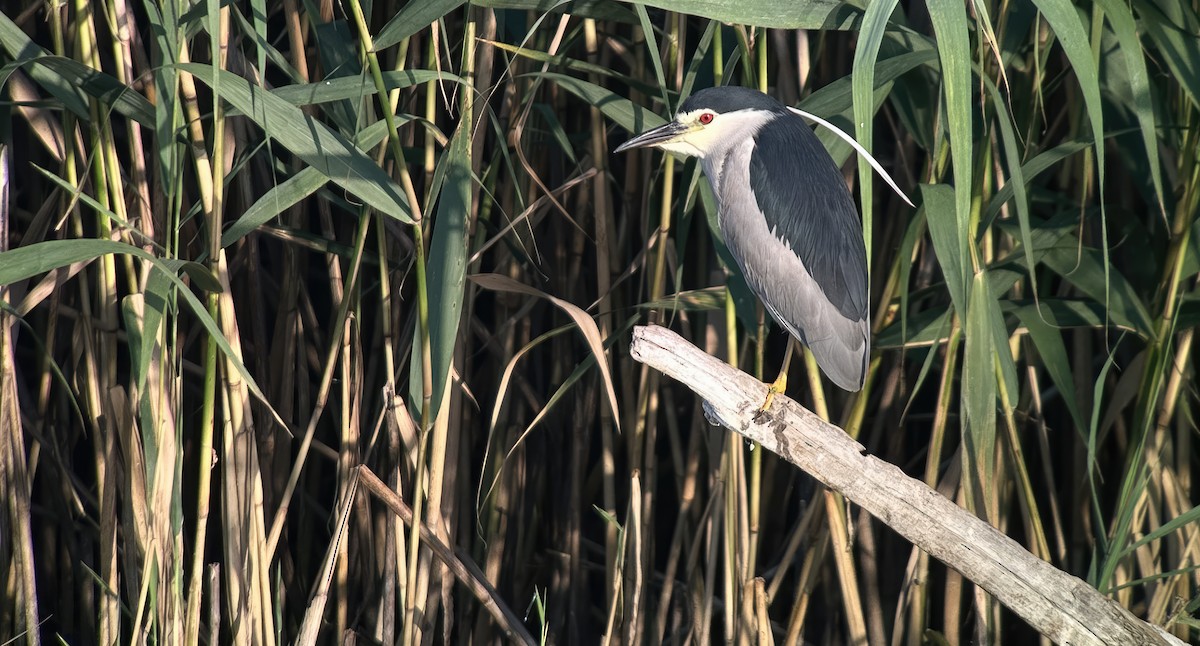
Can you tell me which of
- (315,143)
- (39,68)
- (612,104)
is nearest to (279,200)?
(315,143)

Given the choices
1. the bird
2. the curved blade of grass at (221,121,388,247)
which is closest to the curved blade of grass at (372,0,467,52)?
the curved blade of grass at (221,121,388,247)

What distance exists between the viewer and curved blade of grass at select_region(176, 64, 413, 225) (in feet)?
4.42

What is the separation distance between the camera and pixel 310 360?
7.14 feet

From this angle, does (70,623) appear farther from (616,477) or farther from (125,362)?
(616,477)

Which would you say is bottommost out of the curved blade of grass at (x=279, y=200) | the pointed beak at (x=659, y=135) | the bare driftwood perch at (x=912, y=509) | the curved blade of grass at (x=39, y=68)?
the bare driftwood perch at (x=912, y=509)

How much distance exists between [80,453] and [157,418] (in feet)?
3.91

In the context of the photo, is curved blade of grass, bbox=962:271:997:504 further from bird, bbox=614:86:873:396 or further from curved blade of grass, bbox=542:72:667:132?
curved blade of grass, bbox=542:72:667:132

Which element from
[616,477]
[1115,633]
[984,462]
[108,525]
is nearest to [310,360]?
[108,525]

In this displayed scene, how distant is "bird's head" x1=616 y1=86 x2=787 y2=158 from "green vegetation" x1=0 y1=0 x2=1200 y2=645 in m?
0.04

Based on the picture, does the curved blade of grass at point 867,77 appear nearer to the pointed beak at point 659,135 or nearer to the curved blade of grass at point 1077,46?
the curved blade of grass at point 1077,46

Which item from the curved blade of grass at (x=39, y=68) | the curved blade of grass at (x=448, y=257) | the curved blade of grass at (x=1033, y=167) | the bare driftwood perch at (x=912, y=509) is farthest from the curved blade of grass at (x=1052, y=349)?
the curved blade of grass at (x=39, y=68)

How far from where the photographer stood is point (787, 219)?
1.91 metres

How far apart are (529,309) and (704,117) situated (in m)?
0.55

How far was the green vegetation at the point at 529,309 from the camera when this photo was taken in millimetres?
1476
